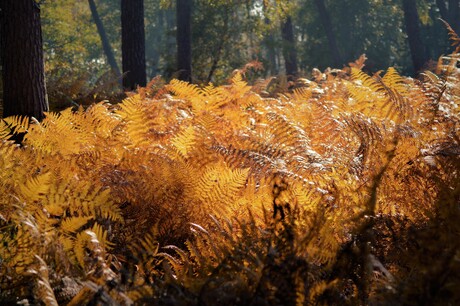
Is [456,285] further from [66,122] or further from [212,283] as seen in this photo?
[66,122]

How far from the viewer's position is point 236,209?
320 cm

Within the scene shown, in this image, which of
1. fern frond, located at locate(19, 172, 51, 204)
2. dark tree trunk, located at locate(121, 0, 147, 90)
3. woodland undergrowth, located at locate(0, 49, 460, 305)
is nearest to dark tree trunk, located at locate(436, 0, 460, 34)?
dark tree trunk, located at locate(121, 0, 147, 90)

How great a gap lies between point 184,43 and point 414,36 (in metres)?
9.50

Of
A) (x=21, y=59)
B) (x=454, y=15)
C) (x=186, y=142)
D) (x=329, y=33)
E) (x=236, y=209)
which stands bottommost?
(x=236, y=209)

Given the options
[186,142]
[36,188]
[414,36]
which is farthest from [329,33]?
[36,188]

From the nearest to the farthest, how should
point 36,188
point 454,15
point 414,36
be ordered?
point 36,188
point 414,36
point 454,15

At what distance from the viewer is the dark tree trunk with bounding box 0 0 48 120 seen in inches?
219

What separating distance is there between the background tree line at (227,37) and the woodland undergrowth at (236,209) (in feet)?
7.94

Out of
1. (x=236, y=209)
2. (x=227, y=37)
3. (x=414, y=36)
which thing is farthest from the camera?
(x=414, y=36)

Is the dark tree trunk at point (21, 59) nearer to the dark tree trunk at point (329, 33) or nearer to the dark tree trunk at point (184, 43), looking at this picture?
the dark tree trunk at point (184, 43)

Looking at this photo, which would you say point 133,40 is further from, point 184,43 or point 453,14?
point 453,14

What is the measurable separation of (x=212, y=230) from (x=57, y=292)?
38.7 inches

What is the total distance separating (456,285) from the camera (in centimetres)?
181

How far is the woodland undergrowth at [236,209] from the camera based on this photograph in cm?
206
